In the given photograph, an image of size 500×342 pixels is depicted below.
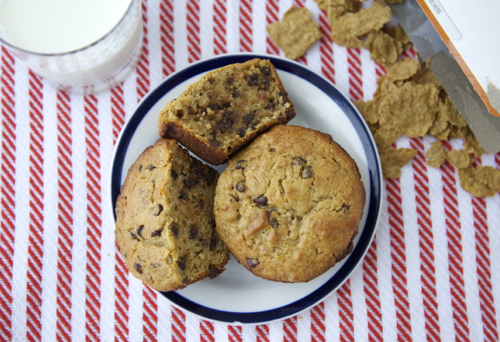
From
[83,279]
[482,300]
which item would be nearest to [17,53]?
[83,279]

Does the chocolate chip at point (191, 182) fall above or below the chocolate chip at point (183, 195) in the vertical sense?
above

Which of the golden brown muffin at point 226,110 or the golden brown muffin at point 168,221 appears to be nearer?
the golden brown muffin at point 168,221

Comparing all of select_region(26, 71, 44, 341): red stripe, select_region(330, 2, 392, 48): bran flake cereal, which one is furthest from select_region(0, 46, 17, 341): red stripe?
select_region(330, 2, 392, 48): bran flake cereal

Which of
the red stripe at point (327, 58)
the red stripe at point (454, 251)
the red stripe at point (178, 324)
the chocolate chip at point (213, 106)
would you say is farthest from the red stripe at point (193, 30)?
the red stripe at point (454, 251)

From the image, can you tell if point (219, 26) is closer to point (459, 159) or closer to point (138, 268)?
point (138, 268)

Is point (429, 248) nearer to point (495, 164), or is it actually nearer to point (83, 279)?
point (495, 164)

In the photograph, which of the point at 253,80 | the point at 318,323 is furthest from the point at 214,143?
the point at 318,323

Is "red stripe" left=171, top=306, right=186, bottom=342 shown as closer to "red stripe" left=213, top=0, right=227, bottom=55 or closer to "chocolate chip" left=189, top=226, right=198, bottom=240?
"chocolate chip" left=189, top=226, right=198, bottom=240

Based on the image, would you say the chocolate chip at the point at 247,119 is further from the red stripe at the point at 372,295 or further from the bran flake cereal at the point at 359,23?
the red stripe at the point at 372,295
